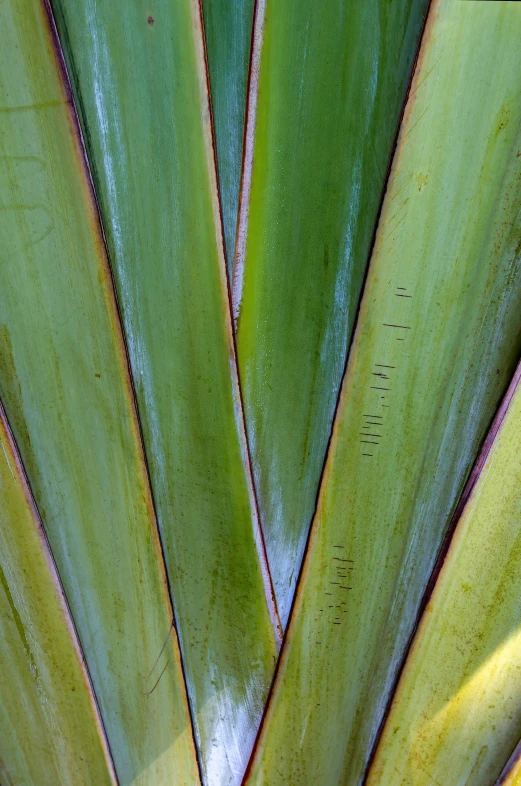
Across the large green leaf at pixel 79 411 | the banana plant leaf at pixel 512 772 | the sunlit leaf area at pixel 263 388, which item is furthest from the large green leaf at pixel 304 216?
the banana plant leaf at pixel 512 772

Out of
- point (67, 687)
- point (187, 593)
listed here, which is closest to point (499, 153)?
point (187, 593)

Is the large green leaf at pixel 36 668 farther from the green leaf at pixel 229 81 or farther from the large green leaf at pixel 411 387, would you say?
the green leaf at pixel 229 81

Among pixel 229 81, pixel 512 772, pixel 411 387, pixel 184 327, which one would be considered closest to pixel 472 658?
pixel 512 772

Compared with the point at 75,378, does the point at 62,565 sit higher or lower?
lower

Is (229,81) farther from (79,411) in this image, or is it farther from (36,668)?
(36,668)

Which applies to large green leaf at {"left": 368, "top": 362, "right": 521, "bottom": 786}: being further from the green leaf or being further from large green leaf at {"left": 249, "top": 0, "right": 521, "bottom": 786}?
the green leaf

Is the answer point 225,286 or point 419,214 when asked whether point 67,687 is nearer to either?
point 225,286
